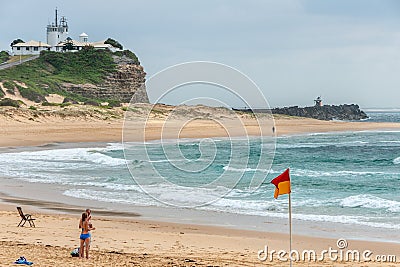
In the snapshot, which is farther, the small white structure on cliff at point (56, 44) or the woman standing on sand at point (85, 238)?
the small white structure on cliff at point (56, 44)

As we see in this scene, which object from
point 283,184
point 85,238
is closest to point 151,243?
point 85,238

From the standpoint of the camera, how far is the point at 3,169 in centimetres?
2805

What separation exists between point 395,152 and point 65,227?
30172mm

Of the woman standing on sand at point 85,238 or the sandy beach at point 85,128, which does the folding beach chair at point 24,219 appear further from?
the sandy beach at point 85,128

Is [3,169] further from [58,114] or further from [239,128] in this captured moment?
[239,128]

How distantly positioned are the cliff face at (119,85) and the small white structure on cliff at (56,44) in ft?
28.1

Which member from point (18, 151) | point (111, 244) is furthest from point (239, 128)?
point (111, 244)

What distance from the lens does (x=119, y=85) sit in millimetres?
83812

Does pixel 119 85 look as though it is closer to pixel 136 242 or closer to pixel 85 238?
pixel 136 242

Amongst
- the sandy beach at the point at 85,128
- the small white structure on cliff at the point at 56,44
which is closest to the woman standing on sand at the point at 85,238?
the sandy beach at the point at 85,128

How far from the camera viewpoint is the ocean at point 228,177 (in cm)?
1891
